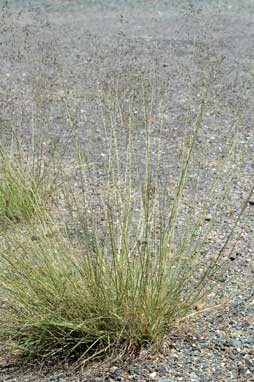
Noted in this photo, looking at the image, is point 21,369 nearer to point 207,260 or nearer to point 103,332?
point 103,332

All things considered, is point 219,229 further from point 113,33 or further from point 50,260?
point 113,33

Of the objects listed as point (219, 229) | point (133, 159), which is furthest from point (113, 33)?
point (219, 229)

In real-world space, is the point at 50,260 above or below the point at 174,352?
above

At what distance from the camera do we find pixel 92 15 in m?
7.92

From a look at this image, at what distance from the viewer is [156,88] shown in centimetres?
509

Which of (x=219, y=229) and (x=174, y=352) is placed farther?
(x=219, y=229)

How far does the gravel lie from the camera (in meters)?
2.69

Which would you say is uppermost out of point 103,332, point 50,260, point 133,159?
point 50,260

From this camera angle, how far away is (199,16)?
690cm

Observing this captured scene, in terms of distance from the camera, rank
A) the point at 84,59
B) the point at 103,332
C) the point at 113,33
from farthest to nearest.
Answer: the point at 113,33 → the point at 84,59 → the point at 103,332

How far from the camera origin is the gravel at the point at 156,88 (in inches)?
106

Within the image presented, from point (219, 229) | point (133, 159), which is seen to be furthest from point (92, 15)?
point (219, 229)

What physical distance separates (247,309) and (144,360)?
53 cm

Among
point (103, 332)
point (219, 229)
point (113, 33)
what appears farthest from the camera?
point (113, 33)
